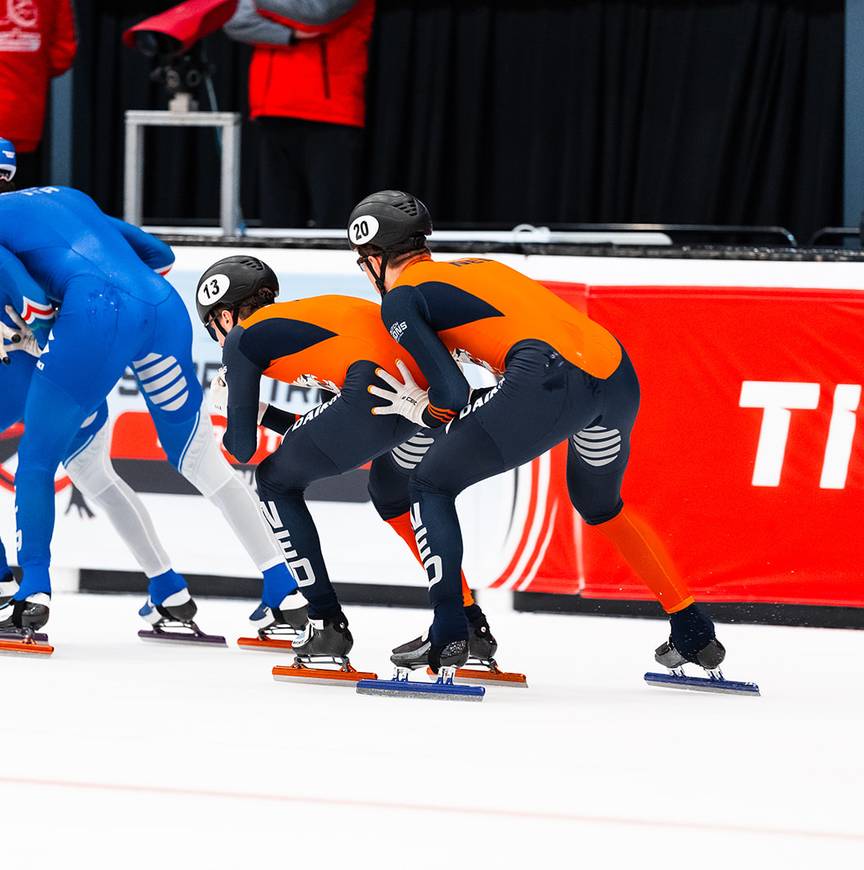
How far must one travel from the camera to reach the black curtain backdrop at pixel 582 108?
8727 mm

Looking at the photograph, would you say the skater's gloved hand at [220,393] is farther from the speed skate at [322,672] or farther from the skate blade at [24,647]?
the skate blade at [24,647]

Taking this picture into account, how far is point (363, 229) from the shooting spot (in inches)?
164

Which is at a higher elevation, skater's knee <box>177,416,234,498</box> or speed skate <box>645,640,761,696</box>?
skater's knee <box>177,416,234,498</box>

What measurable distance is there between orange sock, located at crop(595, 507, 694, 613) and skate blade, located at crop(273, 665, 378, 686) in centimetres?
78

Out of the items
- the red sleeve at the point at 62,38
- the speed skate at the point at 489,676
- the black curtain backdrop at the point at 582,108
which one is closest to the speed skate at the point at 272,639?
the speed skate at the point at 489,676

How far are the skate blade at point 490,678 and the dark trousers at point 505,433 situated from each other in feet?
1.13

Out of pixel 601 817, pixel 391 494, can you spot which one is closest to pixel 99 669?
pixel 391 494

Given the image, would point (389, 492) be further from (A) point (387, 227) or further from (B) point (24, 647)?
(B) point (24, 647)

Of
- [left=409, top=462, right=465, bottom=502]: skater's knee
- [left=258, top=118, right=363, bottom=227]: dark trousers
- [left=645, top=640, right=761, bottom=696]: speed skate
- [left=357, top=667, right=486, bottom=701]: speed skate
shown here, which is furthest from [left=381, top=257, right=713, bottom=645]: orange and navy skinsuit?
[left=258, top=118, right=363, bottom=227]: dark trousers

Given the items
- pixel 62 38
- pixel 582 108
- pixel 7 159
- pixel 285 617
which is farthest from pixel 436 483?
pixel 582 108

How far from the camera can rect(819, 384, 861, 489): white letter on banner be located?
559 cm

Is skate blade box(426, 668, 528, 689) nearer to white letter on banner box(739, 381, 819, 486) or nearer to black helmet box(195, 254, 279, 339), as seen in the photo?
black helmet box(195, 254, 279, 339)

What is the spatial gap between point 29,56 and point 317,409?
3.75 m

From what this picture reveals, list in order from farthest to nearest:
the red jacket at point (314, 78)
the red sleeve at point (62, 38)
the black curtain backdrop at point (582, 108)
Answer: the black curtain backdrop at point (582, 108)
the red sleeve at point (62, 38)
the red jacket at point (314, 78)
